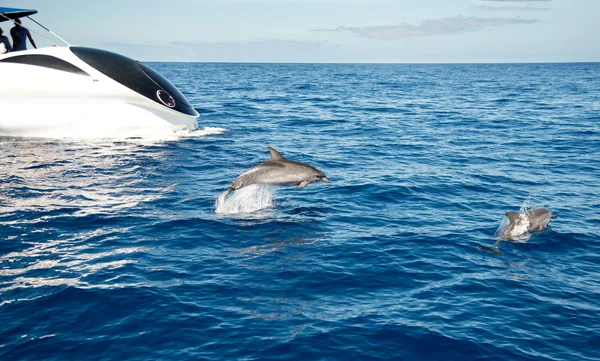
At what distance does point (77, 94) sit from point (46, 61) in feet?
5.45

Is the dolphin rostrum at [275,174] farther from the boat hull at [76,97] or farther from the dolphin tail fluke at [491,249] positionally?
the boat hull at [76,97]

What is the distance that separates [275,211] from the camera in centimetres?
1359

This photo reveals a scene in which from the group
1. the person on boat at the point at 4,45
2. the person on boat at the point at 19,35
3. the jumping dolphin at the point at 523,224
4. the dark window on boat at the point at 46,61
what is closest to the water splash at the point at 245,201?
the jumping dolphin at the point at 523,224

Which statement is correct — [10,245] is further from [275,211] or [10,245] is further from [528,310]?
[528,310]

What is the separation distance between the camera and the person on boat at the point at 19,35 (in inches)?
870

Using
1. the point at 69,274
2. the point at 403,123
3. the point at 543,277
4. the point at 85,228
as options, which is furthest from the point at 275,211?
the point at 403,123

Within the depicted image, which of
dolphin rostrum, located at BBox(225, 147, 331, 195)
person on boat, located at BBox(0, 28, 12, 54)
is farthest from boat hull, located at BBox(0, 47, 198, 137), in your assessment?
dolphin rostrum, located at BBox(225, 147, 331, 195)

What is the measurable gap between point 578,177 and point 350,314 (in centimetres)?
1287

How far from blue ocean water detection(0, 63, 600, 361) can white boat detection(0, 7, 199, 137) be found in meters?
1.02

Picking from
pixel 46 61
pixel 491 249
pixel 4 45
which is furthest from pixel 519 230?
pixel 4 45

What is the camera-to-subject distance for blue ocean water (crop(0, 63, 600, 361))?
307 inches

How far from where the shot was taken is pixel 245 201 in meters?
14.1

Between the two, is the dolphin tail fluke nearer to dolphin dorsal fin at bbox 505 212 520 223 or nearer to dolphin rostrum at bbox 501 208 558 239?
dolphin rostrum at bbox 501 208 558 239

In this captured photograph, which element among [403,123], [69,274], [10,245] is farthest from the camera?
[403,123]
